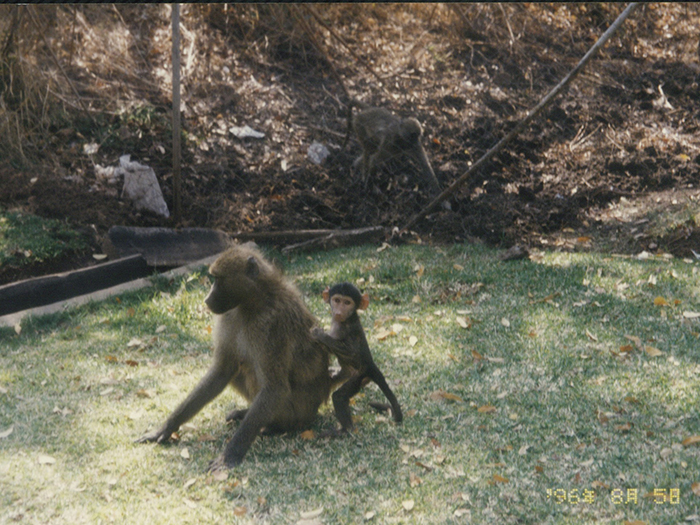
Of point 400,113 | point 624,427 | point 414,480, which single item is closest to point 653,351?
point 624,427

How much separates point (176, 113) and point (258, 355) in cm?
463

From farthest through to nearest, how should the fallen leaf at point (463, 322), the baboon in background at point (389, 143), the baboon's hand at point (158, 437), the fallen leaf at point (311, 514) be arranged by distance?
the baboon in background at point (389, 143)
the fallen leaf at point (463, 322)
the baboon's hand at point (158, 437)
the fallen leaf at point (311, 514)

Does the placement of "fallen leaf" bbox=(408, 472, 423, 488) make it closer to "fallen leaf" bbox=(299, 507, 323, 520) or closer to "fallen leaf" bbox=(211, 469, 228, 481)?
"fallen leaf" bbox=(299, 507, 323, 520)

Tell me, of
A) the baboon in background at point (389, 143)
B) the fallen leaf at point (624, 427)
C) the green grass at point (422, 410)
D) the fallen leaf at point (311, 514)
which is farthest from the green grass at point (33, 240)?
the fallen leaf at point (624, 427)

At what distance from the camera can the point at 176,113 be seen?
27.0 ft

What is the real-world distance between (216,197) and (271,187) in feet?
2.37

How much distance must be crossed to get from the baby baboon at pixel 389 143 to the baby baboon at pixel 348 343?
16.8ft

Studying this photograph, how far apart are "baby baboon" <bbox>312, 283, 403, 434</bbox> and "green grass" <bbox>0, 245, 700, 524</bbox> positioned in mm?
Result: 227

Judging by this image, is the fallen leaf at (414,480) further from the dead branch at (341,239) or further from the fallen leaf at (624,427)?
the dead branch at (341,239)

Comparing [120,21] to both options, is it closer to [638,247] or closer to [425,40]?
[425,40]

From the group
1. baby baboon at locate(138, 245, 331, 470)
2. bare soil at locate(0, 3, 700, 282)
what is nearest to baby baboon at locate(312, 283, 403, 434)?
baby baboon at locate(138, 245, 331, 470)

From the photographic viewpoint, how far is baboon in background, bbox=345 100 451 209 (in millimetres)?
9438

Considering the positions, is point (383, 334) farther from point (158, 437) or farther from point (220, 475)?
point (220, 475)

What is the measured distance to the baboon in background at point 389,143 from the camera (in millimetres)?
9438
